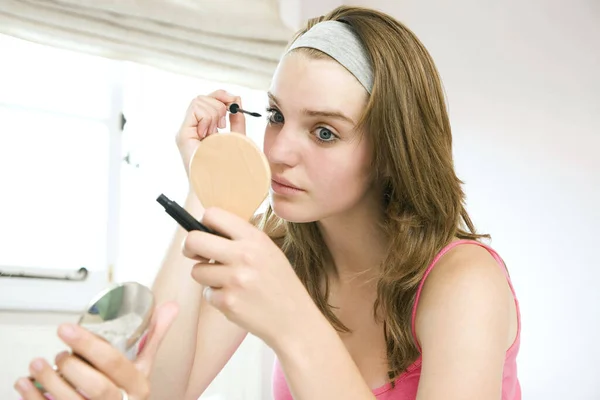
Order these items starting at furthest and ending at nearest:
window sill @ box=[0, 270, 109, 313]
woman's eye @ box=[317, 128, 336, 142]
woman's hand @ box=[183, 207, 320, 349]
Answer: window sill @ box=[0, 270, 109, 313] → woman's eye @ box=[317, 128, 336, 142] → woman's hand @ box=[183, 207, 320, 349]

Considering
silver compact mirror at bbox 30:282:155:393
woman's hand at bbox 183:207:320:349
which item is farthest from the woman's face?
silver compact mirror at bbox 30:282:155:393

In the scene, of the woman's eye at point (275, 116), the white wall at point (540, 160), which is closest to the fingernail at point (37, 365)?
the woman's eye at point (275, 116)

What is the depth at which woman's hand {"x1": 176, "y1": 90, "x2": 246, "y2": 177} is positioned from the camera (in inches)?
46.1

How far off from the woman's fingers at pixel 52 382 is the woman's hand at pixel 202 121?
0.66 metres

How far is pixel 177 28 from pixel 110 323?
2072mm

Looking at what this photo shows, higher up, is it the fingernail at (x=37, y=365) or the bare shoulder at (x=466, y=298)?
the fingernail at (x=37, y=365)

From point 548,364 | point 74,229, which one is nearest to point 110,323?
point 74,229

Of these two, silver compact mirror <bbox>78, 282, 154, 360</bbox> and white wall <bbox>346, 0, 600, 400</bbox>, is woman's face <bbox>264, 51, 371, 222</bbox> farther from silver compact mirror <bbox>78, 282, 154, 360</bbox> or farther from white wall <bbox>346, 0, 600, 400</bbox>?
white wall <bbox>346, 0, 600, 400</bbox>

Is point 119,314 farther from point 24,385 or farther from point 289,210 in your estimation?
point 289,210

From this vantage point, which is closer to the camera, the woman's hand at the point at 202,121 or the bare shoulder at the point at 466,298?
the bare shoulder at the point at 466,298

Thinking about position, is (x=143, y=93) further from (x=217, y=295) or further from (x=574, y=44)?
(x=217, y=295)

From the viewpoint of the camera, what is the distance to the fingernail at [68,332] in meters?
0.49

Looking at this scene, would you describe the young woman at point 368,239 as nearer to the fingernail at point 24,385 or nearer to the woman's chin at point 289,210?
the woman's chin at point 289,210

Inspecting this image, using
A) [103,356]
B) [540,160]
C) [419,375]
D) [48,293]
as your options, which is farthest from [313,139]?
[540,160]
